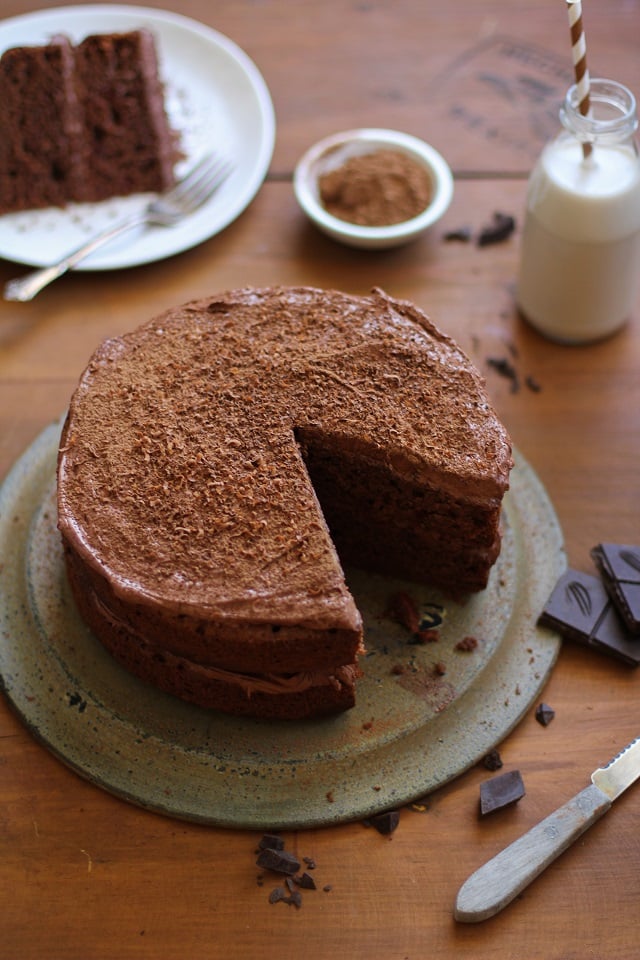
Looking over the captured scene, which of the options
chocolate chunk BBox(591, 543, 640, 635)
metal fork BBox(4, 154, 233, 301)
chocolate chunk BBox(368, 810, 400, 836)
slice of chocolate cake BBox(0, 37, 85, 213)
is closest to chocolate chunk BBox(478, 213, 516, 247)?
metal fork BBox(4, 154, 233, 301)

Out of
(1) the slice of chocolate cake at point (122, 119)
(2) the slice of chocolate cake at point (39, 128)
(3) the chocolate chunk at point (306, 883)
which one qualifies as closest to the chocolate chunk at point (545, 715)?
(3) the chocolate chunk at point (306, 883)

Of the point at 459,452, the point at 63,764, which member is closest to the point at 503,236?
the point at 459,452

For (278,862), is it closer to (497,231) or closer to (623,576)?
(623,576)

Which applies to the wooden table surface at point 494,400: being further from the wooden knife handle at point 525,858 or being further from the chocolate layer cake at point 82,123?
the chocolate layer cake at point 82,123

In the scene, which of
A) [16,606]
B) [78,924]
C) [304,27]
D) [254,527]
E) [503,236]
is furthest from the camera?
[304,27]

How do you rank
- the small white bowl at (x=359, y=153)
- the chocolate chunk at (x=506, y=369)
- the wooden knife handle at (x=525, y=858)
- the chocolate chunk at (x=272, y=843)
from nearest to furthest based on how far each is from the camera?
the wooden knife handle at (x=525, y=858)
the chocolate chunk at (x=272, y=843)
the chocolate chunk at (x=506, y=369)
the small white bowl at (x=359, y=153)

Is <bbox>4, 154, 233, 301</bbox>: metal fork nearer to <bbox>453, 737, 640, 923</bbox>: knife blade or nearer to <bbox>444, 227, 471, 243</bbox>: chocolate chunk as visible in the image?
<bbox>444, 227, 471, 243</bbox>: chocolate chunk

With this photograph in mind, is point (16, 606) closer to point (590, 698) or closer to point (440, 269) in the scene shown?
point (590, 698)
